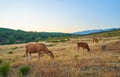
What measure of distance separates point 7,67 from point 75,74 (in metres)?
4.32

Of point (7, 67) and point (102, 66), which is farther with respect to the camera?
point (102, 66)

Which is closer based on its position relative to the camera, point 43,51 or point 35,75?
point 35,75

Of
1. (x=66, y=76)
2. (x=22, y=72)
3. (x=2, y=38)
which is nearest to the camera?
(x=66, y=76)

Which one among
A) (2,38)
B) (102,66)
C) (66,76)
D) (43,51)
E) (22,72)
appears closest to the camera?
(66,76)

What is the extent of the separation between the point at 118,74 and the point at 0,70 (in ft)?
22.6

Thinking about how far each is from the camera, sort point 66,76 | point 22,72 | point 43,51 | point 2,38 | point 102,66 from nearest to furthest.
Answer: point 66,76 → point 22,72 → point 102,66 → point 43,51 → point 2,38

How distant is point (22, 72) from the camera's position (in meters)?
15.6

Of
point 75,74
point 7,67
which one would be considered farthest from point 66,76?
point 7,67

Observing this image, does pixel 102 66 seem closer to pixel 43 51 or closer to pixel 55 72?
pixel 55 72

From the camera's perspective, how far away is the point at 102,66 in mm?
18469

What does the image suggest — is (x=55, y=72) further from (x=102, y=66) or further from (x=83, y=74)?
(x=102, y=66)

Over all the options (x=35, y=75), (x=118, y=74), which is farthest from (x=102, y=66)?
(x=35, y=75)

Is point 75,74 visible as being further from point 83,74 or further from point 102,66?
point 102,66

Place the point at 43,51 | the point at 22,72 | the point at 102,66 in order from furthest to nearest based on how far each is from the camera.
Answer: the point at 43,51, the point at 102,66, the point at 22,72
